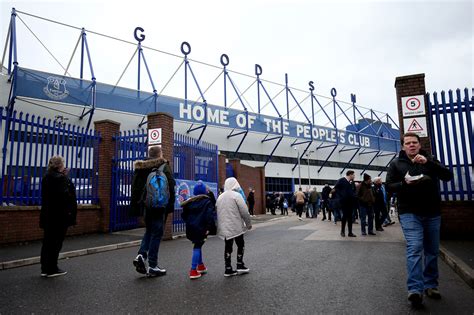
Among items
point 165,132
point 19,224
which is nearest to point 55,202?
point 19,224

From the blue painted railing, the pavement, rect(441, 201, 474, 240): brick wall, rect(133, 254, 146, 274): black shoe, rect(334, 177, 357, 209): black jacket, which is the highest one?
the blue painted railing

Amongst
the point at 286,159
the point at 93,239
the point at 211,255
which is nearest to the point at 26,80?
the point at 93,239

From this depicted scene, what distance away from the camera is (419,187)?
352 cm

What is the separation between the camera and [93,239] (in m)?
8.91

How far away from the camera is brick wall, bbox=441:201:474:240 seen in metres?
7.07

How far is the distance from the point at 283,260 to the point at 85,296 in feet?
10.8

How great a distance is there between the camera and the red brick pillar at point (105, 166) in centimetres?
1045

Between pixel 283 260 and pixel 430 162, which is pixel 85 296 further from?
pixel 430 162

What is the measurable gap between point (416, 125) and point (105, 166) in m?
8.76

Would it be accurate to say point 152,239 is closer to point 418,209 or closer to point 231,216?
point 231,216

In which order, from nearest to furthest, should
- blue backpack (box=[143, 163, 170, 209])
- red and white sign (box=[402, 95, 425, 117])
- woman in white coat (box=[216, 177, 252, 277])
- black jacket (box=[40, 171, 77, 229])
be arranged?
blue backpack (box=[143, 163, 170, 209]) → woman in white coat (box=[216, 177, 252, 277]) → black jacket (box=[40, 171, 77, 229]) → red and white sign (box=[402, 95, 425, 117])

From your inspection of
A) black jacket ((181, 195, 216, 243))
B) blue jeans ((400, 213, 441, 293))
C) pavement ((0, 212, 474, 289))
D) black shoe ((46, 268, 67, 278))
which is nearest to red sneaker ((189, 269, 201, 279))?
black jacket ((181, 195, 216, 243))

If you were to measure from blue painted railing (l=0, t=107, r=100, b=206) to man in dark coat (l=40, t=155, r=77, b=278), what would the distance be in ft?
11.3

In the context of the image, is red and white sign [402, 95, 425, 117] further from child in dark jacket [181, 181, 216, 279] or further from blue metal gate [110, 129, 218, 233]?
blue metal gate [110, 129, 218, 233]
